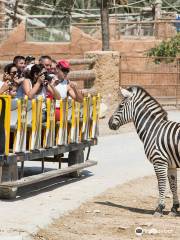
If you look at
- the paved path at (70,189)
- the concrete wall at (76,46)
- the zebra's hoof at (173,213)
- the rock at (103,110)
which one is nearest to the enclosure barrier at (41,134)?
the paved path at (70,189)

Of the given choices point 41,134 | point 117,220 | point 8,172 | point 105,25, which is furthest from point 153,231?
point 105,25

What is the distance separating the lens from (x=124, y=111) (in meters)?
11.9

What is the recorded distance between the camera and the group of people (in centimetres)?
1263

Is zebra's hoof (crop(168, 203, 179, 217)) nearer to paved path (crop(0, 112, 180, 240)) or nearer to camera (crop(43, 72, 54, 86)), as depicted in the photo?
paved path (crop(0, 112, 180, 240))

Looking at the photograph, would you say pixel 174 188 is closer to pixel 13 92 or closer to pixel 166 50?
pixel 13 92

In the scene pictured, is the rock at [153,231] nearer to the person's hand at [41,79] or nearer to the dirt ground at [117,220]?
the dirt ground at [117,220]

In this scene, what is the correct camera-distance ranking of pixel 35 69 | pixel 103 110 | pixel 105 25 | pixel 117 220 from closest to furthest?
pixel 117 220 < pixel 35 69 < pixel 103 110 < pixel 105 25

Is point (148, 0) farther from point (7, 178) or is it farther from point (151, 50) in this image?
point (7, 178)

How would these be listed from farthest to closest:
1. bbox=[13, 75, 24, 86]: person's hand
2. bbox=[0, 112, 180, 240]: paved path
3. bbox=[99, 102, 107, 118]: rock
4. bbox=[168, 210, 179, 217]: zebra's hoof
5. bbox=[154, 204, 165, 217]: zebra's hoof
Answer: bbox=[99, 102, 107, 118]: rock, bbox=[13, 75, 24, 86]: person's hand, bbox=[168, 210, 179, 217]: zebra's hoof, bbox=[154, 204, 165, 217]: zebra's hoof, bbox=[0, 112, 180, 240]: paved path

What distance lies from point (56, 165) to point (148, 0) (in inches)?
1720

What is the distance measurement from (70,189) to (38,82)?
5.20ft

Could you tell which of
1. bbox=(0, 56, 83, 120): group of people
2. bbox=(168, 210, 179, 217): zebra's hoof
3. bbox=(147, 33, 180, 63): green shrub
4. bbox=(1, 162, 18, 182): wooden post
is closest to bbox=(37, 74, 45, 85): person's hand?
bbox=(0, 56, 83, 120): group of people

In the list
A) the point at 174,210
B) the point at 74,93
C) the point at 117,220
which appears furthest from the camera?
the point at 74,93

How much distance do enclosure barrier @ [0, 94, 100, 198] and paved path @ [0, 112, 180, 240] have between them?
25 cm
